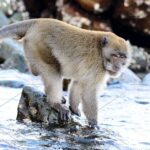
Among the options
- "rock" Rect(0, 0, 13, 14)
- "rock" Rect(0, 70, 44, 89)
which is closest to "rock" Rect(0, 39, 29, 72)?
"rock" Rect(0, 70, 44, 89)

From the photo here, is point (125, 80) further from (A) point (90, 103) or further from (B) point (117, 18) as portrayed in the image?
(A) point (90, 103)

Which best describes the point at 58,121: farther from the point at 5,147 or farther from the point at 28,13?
the point at 28,13

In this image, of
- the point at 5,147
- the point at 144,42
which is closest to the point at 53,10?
the point at 144,42

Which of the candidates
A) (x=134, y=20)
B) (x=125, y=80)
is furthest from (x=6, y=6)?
(x=125, y=80)

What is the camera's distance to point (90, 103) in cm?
764

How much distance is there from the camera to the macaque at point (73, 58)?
7633 millimetres

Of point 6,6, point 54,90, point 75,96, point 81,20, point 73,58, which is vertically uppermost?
point 6,6

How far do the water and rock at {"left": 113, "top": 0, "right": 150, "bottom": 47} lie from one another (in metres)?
9.26

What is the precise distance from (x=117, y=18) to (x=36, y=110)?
1183cm

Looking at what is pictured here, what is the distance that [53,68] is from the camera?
770 cm

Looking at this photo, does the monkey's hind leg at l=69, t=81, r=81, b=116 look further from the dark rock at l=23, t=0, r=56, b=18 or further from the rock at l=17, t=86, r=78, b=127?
the dark rock at l=23, t=0, r=56, b=18

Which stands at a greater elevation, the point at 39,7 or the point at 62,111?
the point at 39,7

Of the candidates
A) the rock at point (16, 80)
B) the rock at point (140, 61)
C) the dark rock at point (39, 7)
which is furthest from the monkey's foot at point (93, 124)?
the dark rock at point (39, 7)

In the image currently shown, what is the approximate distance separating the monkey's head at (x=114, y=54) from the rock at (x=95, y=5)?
11087 mm
